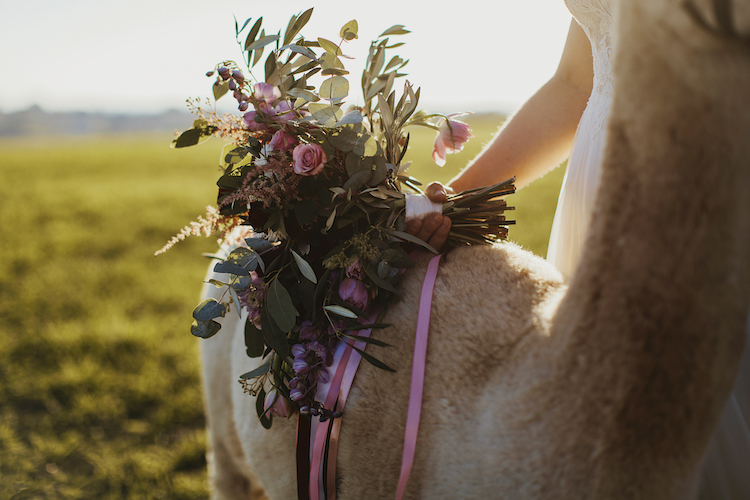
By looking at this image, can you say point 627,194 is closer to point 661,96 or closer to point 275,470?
point 661,96

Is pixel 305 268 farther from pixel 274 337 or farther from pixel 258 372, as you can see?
pixel 258 372

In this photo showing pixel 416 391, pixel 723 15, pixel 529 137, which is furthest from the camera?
pixel 529 137

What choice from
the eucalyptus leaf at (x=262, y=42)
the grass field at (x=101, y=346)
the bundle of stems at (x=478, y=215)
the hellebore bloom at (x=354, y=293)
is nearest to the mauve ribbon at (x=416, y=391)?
the hellebore bloom at (x=354, y=293)

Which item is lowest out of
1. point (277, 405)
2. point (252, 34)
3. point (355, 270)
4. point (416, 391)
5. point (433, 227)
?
point (277, 405)

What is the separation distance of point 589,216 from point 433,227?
0.36 meters

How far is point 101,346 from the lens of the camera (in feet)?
13.2

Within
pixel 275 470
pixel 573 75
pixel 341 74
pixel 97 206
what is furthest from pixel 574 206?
pixel 97 206

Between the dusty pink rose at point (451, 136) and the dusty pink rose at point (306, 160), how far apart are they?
1.49 ft

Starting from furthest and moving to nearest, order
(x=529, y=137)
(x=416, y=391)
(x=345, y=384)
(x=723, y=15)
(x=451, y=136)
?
(x=529, y=137), (x=451, y=136), (x=345, y=384), (x=416, y=391), (x=723, y=15)

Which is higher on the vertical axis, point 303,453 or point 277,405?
point 277,405

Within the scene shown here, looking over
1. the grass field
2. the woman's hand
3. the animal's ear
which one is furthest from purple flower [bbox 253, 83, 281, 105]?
the grass field

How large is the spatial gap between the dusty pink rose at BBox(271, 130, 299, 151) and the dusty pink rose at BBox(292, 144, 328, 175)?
6 cm

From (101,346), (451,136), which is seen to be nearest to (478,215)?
(451,136)

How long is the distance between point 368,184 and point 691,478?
863 millimetres
